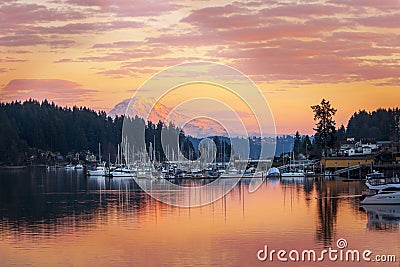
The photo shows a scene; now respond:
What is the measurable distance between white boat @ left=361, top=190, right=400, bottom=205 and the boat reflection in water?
311 mm

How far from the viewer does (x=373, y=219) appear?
40750mm

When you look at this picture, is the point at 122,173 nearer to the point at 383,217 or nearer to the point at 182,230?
the point at 383,217

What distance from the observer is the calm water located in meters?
31.0

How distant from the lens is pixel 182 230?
38.5m

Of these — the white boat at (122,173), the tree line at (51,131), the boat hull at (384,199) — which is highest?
the tree line at (51,131)

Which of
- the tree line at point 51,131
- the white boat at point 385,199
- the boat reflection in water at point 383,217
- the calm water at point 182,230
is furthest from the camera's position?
the tree line at point 51,131

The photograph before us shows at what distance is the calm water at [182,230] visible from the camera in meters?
31.0

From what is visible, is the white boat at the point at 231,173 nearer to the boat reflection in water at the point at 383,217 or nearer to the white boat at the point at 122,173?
the white boat at the point at 122,173

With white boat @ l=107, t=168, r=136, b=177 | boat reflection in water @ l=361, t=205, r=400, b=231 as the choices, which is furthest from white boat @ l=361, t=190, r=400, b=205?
white boat @ l=107, t=168, r=136, b=177

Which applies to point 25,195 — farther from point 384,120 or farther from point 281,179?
point 384,120

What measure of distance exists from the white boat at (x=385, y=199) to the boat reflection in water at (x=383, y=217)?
0.31m

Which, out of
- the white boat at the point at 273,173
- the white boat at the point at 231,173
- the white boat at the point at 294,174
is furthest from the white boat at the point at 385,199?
the white boat at the point at 273,173

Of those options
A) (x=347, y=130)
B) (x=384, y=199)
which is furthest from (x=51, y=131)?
(x=384, y=199)

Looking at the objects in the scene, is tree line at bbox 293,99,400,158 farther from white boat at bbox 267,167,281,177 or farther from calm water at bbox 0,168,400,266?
calm water at bbox 0,168,400,266
